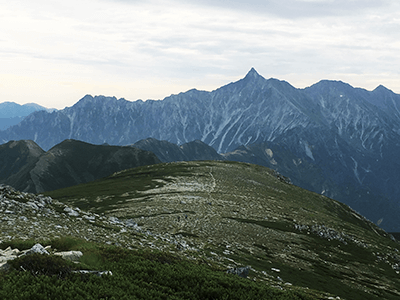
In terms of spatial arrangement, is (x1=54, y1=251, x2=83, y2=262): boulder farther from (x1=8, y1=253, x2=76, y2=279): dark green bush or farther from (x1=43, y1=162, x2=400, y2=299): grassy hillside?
(x1=43, y1=162, x2=400, y2=299): grassy hillside

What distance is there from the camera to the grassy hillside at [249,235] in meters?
37.2

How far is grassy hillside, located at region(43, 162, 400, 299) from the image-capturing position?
3725 centimetres

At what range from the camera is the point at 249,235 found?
168 feet

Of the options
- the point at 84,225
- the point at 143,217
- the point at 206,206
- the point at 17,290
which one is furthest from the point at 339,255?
the point at 17,290

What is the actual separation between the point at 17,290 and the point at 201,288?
30.8ft

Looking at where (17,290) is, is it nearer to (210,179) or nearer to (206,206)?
(206,206)

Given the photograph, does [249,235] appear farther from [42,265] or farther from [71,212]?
[42,265]

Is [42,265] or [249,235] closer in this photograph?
[42,265]

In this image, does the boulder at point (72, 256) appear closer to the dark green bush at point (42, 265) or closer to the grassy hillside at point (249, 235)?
the dark green bush at point (42, 265)

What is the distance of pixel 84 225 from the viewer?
114 ft

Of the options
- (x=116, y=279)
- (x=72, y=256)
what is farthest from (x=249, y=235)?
(x=116, y=279)

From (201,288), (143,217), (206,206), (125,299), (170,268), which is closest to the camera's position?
(125,299)

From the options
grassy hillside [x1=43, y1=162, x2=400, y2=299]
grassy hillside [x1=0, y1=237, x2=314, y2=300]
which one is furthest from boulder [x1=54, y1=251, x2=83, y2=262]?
grassy hillside [x1=43, y1=162, x2=400, y2=299]

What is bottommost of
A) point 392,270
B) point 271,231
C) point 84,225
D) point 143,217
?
point 392,270
